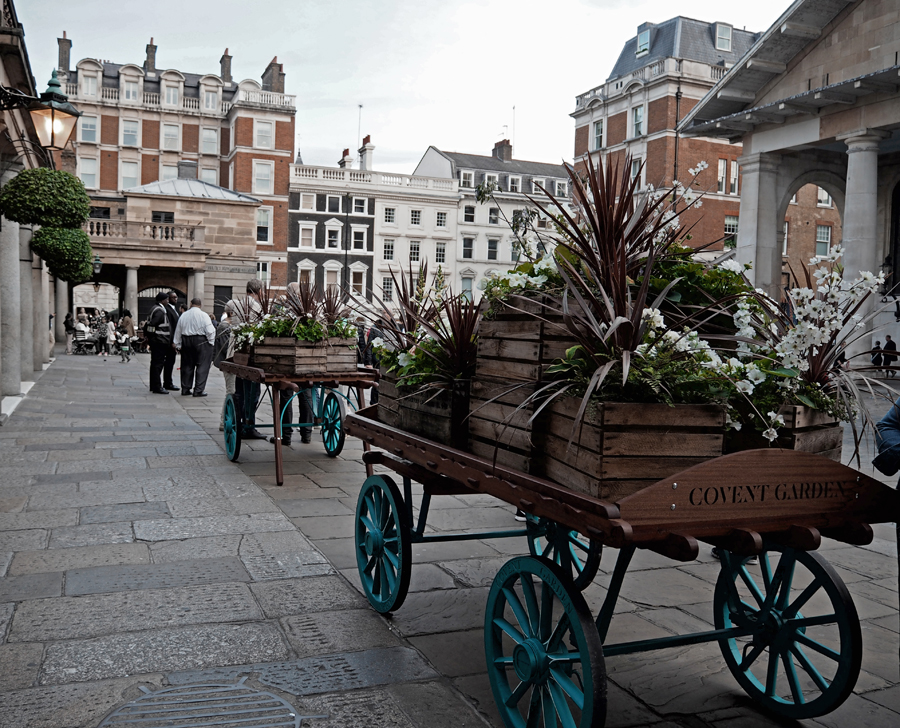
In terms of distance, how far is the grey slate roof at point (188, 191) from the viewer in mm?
35781

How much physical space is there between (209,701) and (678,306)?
7.84 feet

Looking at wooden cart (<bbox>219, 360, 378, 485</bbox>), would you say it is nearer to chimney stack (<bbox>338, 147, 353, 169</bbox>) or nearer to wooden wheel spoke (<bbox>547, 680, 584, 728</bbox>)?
wooden wheel spoke (<bbox>547, 680, 584, 728</bbox>)

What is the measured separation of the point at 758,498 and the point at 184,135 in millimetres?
57745

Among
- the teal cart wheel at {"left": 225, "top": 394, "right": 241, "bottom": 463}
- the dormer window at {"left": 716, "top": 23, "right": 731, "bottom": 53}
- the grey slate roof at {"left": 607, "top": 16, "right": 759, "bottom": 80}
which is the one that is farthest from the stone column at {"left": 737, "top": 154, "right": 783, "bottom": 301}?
the dormer window at {"left": 716, "top": 23, "right": 731, "bottom": 53}

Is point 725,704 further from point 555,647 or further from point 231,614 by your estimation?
point 231,614

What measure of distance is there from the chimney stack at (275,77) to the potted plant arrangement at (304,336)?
50.0m

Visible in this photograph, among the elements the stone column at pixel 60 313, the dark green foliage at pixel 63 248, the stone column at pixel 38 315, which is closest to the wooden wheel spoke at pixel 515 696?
the dark green foliage at pixel 63 248

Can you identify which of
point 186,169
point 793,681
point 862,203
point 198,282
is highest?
point 186,169

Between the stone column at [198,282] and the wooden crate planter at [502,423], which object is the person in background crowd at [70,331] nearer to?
the stone column at [198,282]

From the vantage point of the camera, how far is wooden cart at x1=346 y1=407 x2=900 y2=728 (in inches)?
95.0

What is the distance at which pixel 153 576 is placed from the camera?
470cm

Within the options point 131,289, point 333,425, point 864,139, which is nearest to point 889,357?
point 333,425

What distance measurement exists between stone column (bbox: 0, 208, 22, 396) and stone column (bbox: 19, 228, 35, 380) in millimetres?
3304

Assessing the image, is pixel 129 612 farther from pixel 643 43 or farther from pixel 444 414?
pixel 643 43
